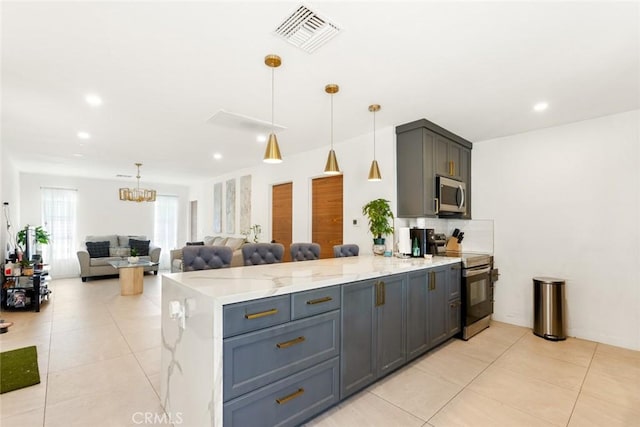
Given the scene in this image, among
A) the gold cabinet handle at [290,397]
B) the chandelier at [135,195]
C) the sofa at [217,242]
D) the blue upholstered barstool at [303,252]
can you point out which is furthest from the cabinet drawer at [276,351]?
the chandelier at [135,195]

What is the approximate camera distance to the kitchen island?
1570 mm

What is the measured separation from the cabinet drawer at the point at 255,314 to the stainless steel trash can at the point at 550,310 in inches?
137

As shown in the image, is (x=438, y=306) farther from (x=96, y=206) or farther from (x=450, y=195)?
(x=96, y=206)

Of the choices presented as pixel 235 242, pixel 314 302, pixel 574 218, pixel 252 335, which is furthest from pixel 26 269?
pixel 574 218

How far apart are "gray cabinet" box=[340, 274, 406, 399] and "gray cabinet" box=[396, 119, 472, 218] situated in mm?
1372

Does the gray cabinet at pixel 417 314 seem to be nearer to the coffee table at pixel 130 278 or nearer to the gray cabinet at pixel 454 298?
the gray cabinet at pixel 454 298

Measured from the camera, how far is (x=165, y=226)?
9469mm

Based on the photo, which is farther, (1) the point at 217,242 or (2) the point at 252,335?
→ (1) the point at 217,242

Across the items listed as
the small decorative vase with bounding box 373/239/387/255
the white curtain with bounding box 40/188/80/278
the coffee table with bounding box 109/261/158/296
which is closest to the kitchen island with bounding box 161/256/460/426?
the small decorative vase with bounding box 373/239/387/255

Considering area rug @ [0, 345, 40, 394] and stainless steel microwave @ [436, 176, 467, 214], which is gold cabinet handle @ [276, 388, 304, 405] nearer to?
area rug @ [0, 345, 40, 394]

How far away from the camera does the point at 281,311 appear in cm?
180

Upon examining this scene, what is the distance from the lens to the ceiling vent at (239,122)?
11.9ft

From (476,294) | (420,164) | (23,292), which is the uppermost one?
(420,164)

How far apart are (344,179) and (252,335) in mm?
3302
